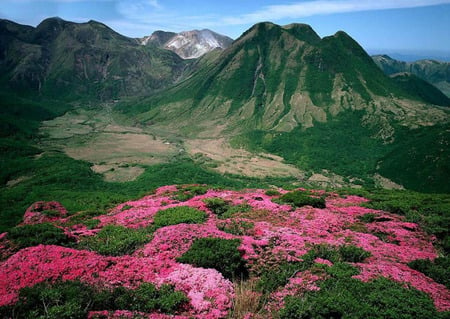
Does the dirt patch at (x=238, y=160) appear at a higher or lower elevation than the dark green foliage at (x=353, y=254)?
lower

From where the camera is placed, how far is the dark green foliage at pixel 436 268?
17861 mm

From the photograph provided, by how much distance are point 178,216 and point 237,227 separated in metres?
5.62

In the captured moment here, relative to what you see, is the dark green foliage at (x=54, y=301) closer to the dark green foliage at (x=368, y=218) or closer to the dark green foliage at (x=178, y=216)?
the dark green foliage at (x=178, y=216)

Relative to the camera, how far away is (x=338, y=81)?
192 meters

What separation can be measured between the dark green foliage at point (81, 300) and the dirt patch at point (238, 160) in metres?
102

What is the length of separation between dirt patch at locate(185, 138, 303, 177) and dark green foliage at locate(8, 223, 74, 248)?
95.5m

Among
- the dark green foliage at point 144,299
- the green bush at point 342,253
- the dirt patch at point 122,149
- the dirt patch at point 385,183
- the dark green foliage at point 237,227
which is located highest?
the dark green foliage at point 144,299

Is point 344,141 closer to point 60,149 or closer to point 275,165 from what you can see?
point 275,165

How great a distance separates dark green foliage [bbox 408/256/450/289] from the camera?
58.6ft

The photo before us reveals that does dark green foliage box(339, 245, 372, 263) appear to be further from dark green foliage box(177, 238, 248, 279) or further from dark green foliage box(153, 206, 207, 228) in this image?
dark green foliage box(153, 206, 207, 228)

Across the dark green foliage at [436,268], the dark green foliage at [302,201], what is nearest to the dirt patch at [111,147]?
the dark green foliage at [302,201]

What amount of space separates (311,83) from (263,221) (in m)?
185

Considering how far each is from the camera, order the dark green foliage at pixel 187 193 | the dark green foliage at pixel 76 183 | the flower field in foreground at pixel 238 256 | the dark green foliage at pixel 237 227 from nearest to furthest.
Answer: the flower field in foreground at pixel 238 256
the dark green foliage at pixel 237 227
the dark green foliage at pixel 187 193
the dark green foliage at pixel 76 183

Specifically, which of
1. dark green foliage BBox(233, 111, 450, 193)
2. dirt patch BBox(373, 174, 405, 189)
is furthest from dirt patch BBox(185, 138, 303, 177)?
dirt patch BBox(373, 174, 405, 189)
